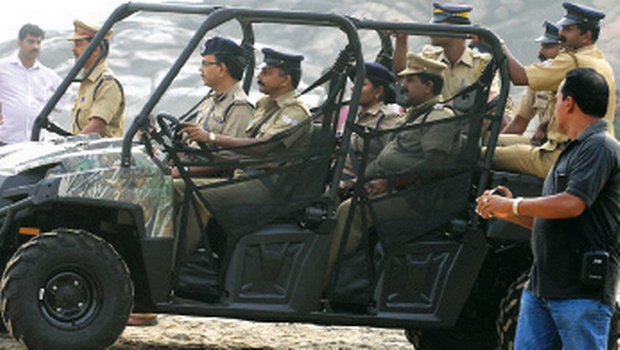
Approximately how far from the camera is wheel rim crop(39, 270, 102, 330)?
5.98 metres

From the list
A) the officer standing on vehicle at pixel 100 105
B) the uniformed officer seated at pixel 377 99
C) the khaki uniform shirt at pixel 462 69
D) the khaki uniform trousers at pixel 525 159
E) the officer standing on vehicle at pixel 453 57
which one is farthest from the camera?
the officer standing on vehicle at pixel 100 105

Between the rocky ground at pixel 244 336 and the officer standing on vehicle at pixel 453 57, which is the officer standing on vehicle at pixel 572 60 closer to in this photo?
the officer standing on vehicle at pixel 453 57

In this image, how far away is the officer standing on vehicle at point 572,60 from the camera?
20.9 feet

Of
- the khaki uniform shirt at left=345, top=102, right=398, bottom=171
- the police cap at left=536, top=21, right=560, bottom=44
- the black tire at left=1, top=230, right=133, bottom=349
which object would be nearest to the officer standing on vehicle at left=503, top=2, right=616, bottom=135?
the khaki uniform shirt at left=345, top=102, right=398, bottom=171

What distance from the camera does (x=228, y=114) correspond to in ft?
21.9

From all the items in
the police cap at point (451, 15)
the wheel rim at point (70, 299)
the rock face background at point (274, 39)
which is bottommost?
the rock face background at point (274, 39)

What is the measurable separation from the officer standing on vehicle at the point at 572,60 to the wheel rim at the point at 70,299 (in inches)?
89.2

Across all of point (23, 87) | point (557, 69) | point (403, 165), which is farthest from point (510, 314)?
point (23, 87)

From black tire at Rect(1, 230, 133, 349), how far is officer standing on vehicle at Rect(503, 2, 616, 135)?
2136 millimetres

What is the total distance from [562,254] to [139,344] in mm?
3373

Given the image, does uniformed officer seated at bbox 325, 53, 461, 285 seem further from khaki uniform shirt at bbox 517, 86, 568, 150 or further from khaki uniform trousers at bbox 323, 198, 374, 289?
khaki uniform shirt at bbox 517, 86, 568, 150

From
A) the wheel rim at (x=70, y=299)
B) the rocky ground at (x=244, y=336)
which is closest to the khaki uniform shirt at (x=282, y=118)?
the wheel rim at (x=70, y=299)

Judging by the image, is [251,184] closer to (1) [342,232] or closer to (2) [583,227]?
(1) [342,232]

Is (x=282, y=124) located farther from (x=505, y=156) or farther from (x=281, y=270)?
(x=505, y=156)
